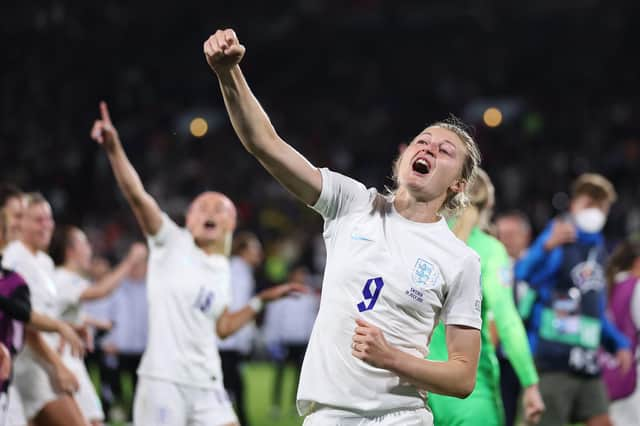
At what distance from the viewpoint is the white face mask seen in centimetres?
773

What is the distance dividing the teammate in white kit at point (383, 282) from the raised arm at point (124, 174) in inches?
103

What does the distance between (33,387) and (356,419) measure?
349 cm

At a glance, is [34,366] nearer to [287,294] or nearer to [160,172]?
[287,294]

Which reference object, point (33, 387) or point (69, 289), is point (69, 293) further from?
point (33, 387)

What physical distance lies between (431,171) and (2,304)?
282 cm

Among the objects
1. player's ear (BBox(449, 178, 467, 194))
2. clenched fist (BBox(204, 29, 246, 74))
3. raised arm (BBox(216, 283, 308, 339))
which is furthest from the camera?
raised arm (BBox(216, 283, 308, 339))

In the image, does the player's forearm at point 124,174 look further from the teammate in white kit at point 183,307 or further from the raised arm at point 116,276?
the raised arm at point 116,276

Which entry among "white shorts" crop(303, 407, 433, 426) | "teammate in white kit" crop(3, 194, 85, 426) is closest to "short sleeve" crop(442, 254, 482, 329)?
"white shorts" crop(303, 407, 433, 426)

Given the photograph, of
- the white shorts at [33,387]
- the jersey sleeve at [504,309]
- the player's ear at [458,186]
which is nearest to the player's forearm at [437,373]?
the player's ear at [458,186]

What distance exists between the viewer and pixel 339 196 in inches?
160

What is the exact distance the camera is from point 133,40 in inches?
1064

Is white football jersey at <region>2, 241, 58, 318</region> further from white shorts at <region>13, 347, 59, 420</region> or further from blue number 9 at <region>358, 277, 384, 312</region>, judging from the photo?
blue number 9 at <region>358, 277, 384, 312</region>

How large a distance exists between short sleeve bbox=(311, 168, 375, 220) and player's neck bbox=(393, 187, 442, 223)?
0.41ft

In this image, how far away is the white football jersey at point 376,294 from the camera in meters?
3.95
